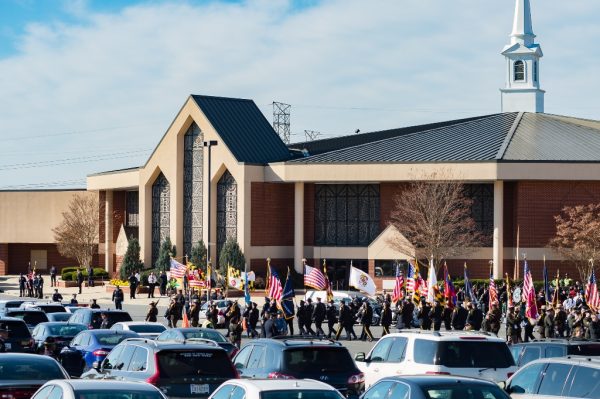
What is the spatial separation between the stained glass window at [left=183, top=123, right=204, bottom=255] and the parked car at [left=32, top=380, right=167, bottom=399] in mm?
59089

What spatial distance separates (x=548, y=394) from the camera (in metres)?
15.2

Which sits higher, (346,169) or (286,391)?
(346,169)

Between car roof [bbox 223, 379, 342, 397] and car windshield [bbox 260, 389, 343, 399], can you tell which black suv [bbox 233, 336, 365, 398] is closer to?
car roof [bbox 223, 379, 342, 397]

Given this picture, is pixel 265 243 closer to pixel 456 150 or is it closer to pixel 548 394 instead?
pixel 456 150

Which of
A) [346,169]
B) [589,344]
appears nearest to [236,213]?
[346,169]

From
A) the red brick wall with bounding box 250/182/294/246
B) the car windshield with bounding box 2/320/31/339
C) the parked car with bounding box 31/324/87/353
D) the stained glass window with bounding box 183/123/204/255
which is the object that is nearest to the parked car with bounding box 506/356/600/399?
the car windshield with bounding box 2/320/31/339

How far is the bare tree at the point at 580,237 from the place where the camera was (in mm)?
61219

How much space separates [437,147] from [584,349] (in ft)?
169

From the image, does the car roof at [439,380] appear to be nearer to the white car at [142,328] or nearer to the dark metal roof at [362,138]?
the white car at [142,328]

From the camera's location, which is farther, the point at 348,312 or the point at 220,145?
the point at 220,145

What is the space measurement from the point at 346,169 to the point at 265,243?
6.28m

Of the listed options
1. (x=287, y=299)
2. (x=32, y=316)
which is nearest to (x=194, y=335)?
(x=32, y=316)

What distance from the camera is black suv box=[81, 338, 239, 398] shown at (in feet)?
54.1

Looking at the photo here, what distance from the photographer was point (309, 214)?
7094cm
